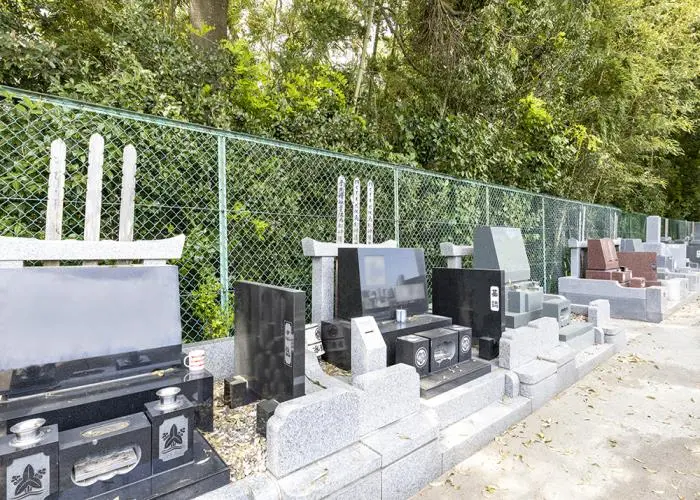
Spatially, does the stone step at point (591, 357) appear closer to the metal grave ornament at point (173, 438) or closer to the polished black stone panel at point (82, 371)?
the metal grave ornament at point (173, 438)

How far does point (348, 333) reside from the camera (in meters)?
3.30

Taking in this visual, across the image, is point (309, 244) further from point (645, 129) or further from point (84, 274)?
point (645, 129)

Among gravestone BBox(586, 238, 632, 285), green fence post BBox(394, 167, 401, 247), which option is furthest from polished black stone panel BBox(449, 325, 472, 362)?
gravestone BBox(586, 238, 632, 285)

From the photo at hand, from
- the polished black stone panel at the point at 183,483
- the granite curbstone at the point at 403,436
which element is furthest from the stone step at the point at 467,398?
the polished black stone panel at the point at 183,483

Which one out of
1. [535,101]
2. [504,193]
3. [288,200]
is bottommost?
[288,200]

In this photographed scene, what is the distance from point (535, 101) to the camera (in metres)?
7.79

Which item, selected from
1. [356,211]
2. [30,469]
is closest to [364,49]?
[356,211]

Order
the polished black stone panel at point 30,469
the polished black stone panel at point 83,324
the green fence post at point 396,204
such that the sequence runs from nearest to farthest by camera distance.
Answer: the polished black stone panel at point 30,469
the polished black stone panel at point 83,324
the green fence post at point 396,204

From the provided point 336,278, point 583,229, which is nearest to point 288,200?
point 336,278

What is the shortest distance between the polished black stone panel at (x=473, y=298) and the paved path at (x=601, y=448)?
3.03 ft

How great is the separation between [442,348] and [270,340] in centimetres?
153

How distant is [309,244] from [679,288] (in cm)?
923

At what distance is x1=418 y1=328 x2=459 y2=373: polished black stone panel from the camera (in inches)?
126

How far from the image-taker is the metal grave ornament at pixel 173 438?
6.11 feet
